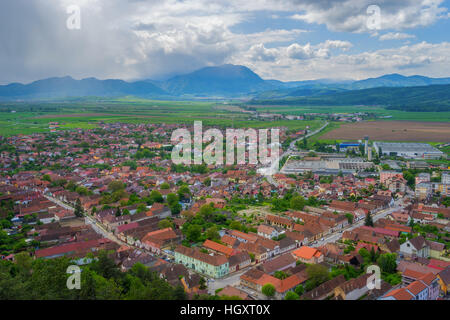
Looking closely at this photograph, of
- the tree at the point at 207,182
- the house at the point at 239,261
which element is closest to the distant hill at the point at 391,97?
the tree at the point at 207,182

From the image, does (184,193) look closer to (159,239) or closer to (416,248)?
(159,239)

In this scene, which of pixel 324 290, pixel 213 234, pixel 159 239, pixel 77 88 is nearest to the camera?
pixel 324 290

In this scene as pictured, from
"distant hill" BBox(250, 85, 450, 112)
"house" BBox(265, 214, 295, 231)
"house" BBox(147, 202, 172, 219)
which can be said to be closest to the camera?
"house" BBox(265, 214, 295, 231)

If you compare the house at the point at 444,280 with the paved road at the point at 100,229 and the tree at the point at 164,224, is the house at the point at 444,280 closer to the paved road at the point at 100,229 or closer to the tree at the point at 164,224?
the tree at the point at 164,224

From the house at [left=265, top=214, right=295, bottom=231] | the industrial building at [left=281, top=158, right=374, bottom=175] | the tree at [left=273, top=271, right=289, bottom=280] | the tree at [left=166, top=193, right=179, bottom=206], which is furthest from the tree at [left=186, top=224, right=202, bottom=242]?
the industrial building at [left=281, top=158, right=374, bottom=175]

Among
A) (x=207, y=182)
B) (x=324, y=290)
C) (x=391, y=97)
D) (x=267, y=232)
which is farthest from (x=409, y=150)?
(x=391, y=97)

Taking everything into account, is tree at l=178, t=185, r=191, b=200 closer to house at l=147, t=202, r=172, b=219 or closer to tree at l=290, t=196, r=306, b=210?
house at l=147, t=202, r=172, b=219
